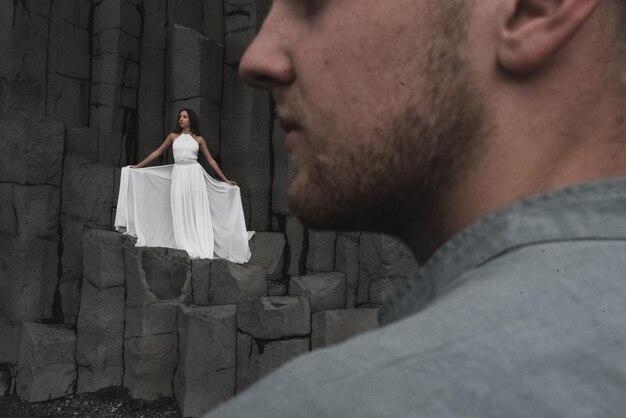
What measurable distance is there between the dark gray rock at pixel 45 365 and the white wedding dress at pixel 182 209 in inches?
48.4

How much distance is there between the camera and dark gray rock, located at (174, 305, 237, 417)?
182 inches

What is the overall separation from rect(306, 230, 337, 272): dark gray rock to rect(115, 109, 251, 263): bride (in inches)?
38.1

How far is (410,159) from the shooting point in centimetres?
55

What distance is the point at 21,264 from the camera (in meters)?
5.72

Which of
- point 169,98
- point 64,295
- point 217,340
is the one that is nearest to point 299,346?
point 217,340

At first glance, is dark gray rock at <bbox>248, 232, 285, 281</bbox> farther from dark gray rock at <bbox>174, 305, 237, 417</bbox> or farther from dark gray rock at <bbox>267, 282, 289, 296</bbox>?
dark gray rock at <bbox>174, 305, 237, 417</bbox>

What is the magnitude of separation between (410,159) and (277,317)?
13.0 feet

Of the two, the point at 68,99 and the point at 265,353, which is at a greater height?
the point at 68,99

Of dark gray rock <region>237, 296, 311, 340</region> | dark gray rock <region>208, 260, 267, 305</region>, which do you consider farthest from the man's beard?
dark gray rock <region>208, 260, 267, 305</region>

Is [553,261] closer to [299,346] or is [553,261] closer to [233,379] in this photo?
[299,346]

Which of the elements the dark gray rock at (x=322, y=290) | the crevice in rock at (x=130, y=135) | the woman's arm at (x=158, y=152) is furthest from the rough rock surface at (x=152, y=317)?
the crevice in rock at (x=130, y=135)

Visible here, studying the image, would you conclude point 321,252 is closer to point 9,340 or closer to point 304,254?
point 304,254

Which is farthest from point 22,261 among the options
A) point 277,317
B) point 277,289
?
point 277,317

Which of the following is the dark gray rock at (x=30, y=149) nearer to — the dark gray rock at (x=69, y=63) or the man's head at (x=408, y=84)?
the dark gray rock at (x=69, y=63)
